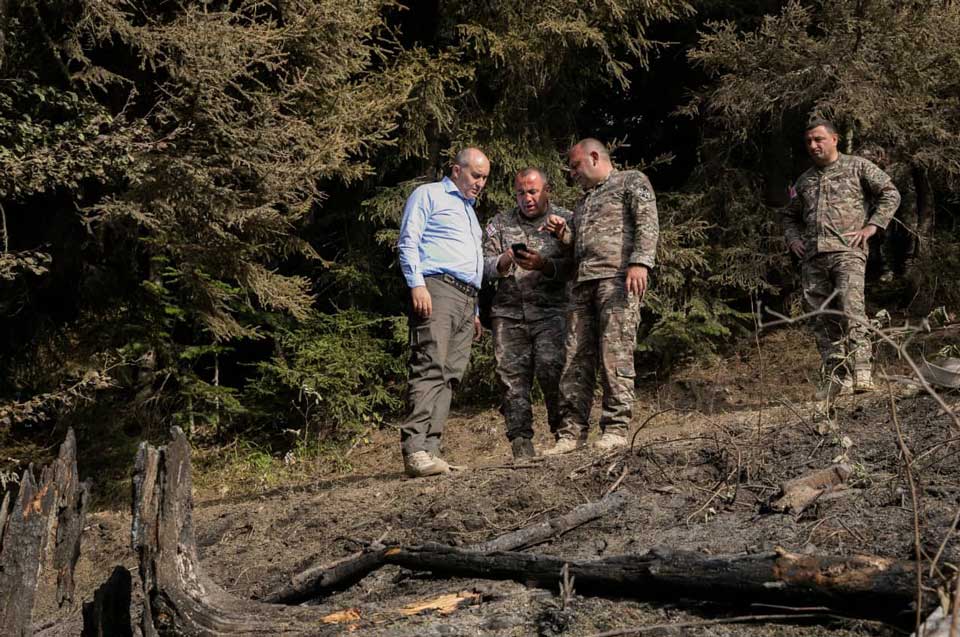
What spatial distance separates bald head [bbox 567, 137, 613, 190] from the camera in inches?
272

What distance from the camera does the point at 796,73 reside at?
36.5ft

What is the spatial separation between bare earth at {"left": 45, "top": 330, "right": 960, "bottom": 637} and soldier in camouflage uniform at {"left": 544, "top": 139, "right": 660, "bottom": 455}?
29.3 inches

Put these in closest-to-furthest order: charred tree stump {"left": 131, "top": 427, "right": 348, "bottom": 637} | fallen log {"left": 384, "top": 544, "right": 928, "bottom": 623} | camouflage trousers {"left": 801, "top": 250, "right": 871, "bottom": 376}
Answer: fallen log {"left": 384, "top": 544, "right": 928, "bottom": 623}
charred tree stump {"left": 131, "top": 427, "right": 348, "bottom": 637}
camouflage trousers {"left": 801, "top": 250, "right": 871, "bottom": 376}

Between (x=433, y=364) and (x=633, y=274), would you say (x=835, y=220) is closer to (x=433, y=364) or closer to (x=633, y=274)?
(x=633, y=274)

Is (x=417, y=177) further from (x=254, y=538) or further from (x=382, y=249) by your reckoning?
(x=254, y=538)

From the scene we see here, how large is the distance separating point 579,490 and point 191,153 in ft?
16.8

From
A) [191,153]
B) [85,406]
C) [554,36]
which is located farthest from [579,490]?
[85,406]

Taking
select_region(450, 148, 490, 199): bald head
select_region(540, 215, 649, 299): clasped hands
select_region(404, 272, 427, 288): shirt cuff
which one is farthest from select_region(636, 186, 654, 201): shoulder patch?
select_region(404, 272, 427, 288): shirt cuff

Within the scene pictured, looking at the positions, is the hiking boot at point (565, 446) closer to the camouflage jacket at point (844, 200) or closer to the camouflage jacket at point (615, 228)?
the camouflage jacket at point (615, 228)

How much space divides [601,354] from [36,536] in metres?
3.75

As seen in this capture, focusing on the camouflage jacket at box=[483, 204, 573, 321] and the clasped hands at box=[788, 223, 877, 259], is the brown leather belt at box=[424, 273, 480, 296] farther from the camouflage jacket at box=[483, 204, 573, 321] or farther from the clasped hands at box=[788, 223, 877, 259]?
the clasped hands at box=[788, 223, 877, 259]

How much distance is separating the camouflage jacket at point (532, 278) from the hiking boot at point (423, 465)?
4.17 ft

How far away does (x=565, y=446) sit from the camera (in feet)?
22.3

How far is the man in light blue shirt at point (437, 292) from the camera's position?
6.59m
